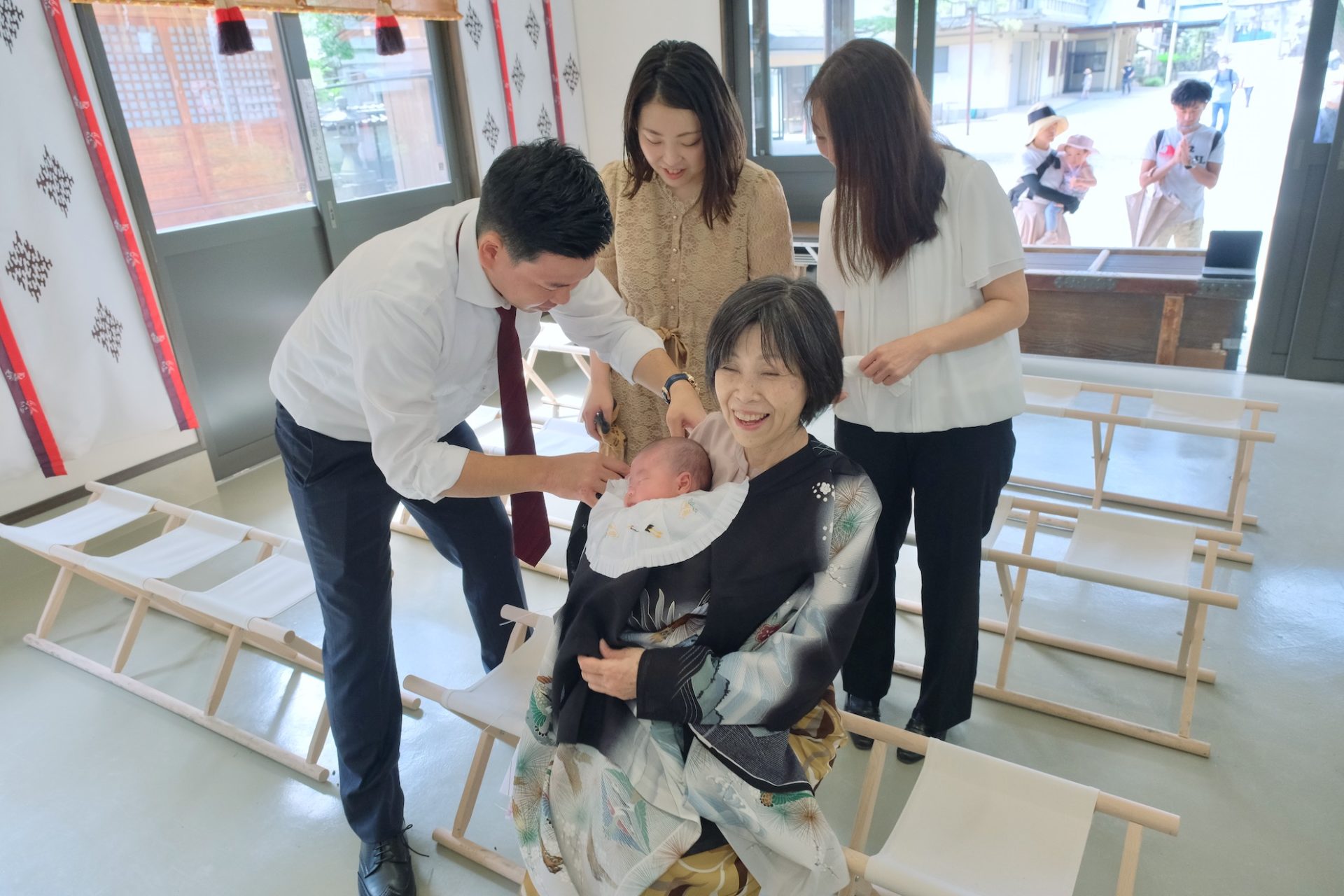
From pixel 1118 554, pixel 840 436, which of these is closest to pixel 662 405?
pixel 840 436

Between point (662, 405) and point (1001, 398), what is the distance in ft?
2.48

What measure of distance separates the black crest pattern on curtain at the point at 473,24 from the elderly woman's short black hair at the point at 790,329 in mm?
4109

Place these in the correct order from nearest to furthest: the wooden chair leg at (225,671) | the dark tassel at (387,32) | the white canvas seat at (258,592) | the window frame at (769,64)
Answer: the white canvas seat at (258,592)
the wooden chair leg at (225,671)
the dark tassel at (387,32)
the window frame at (769,64)

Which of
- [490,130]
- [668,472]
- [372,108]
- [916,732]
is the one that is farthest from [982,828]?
[490,130]

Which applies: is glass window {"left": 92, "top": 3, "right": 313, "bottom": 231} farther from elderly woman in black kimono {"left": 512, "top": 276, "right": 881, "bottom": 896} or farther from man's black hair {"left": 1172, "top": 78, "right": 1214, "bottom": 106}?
man's black hair {"left": 1172, "top": 78, "right": 1214, "bottom": 106}

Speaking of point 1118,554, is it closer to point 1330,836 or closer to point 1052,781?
point 1330,836

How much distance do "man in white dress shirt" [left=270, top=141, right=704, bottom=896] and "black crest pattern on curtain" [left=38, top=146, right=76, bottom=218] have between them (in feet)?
6.90

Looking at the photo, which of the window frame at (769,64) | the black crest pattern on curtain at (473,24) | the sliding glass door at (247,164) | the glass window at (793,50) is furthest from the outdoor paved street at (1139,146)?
the sliding glass door at (247,164)

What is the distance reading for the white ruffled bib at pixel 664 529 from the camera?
138 centimetres

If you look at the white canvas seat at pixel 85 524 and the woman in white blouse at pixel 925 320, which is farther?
the white canvas seat at pixel 85 524

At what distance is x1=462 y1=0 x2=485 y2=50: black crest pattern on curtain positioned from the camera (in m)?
4.77

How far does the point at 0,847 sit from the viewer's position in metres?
2.02

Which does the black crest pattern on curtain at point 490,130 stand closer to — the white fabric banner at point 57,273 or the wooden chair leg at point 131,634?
the white fabric banner at point 57,273

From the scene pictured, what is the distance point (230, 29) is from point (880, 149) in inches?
110
